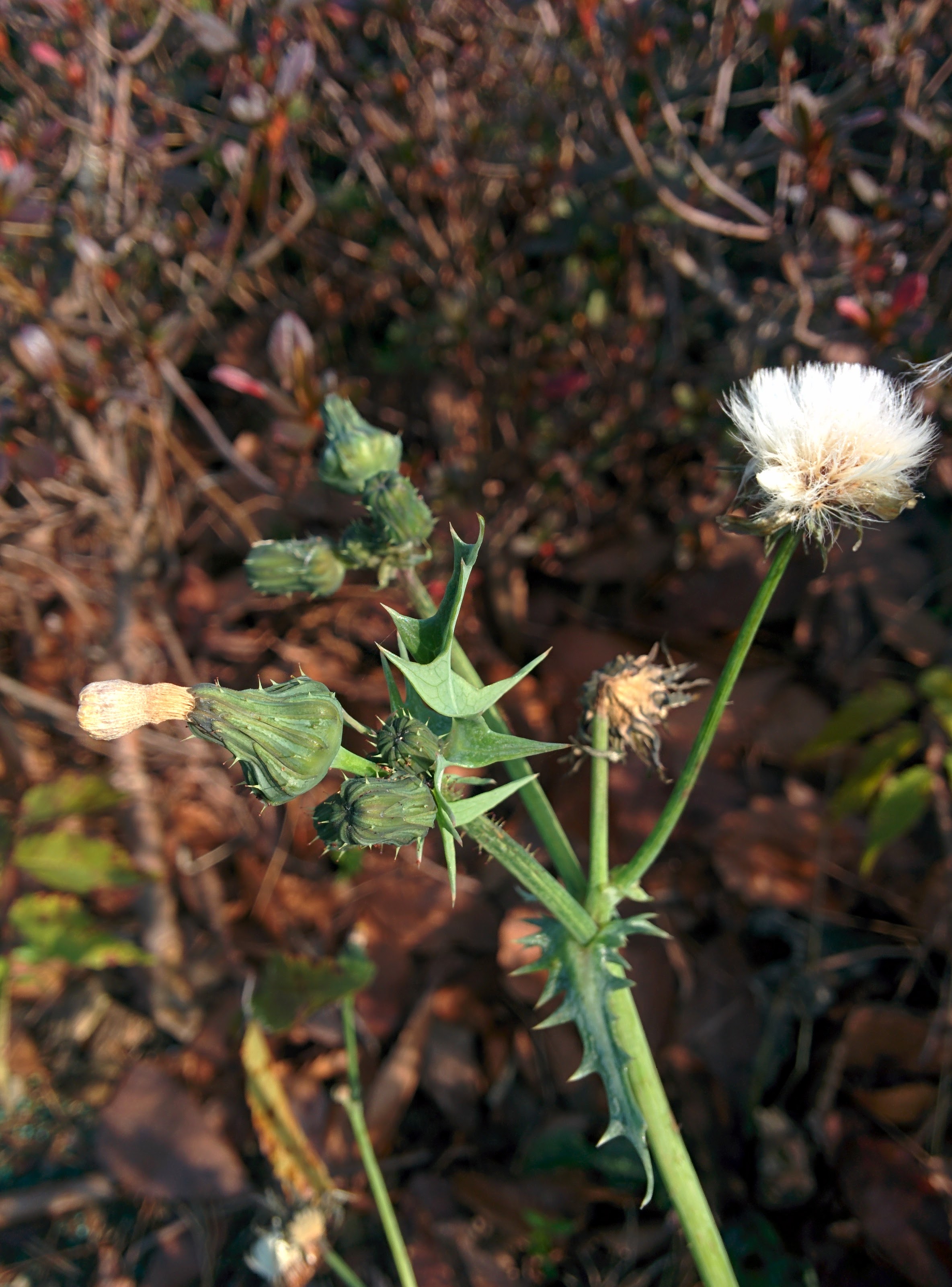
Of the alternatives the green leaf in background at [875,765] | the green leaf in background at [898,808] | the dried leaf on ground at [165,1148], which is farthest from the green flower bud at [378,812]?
the dried leaf on ground at [165,1148]

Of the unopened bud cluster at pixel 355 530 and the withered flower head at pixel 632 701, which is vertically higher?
the unopened bud cluster at pixel 355 530

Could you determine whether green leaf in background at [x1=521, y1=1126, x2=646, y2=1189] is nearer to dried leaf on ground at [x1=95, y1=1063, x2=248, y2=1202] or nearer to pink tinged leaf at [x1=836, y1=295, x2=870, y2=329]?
dried leaf on ground at [x1=95, y1=1063, x2=248, y2=1202]

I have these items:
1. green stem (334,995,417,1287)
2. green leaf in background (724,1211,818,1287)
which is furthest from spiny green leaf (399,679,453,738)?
green leaf in background (724,1211,818,1287)

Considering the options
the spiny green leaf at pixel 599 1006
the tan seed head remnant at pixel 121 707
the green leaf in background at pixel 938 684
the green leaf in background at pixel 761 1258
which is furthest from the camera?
the green leaf in background at pixel 938 684

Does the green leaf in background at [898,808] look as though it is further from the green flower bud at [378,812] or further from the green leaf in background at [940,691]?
the green flower bud at [378,812]

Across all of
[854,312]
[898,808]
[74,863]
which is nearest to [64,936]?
[74,863]

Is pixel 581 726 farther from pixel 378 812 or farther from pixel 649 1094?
pixel 649 1094
